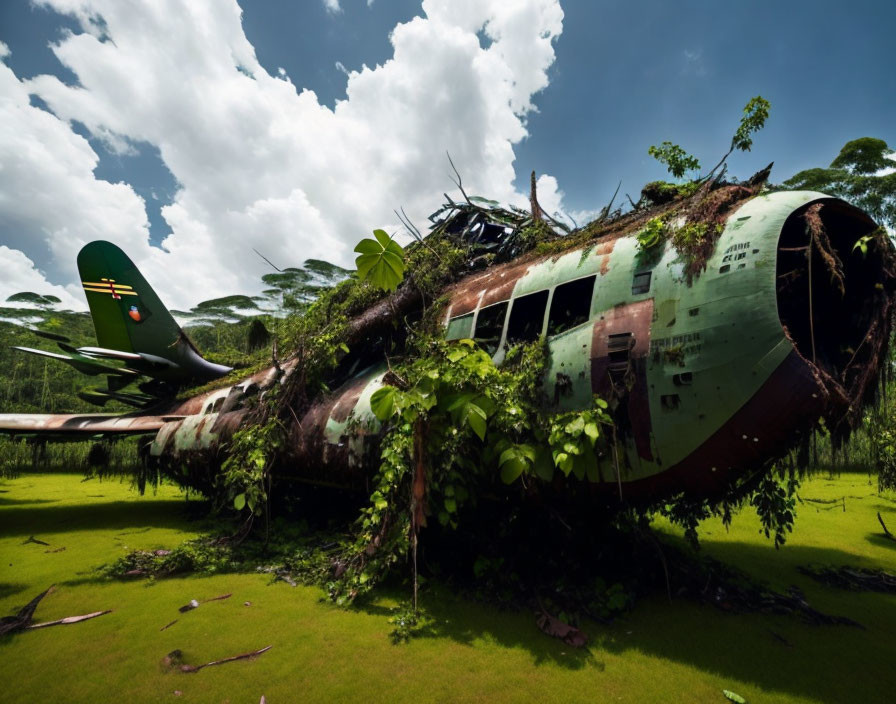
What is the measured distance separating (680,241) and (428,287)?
4057 millimetres

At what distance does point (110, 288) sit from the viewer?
1224 cm

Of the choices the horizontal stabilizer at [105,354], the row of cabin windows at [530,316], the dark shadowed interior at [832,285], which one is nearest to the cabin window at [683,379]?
the dark shadowed interior at [832,285]

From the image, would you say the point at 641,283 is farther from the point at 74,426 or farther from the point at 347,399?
the point at 74,426

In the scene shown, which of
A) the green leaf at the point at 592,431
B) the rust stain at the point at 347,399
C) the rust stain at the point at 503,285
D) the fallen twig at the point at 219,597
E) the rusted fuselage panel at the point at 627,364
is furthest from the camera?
the rust stain at the point at 347,399

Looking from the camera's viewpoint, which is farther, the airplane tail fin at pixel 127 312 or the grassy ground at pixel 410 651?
the airplane tail fin at pixel 127 312

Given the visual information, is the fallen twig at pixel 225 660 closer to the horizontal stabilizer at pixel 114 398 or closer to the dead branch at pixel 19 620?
the dead branch at pixel 19 620

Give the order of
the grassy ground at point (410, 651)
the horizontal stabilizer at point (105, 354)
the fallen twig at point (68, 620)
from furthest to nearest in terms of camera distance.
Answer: the horizontal stabilizer at point (105, 354) < the fallen twig at point (68, 620) < the grassy ground at point (410, 651)

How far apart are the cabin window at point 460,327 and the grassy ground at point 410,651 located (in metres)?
3.10

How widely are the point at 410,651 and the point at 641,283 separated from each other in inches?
151

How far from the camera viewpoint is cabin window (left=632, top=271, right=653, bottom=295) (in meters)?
3.91

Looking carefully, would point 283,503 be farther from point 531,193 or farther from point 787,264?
point 787,264

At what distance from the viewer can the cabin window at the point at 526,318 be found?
4.99m

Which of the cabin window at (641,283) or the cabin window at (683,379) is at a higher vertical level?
the cabin window at (641,283)

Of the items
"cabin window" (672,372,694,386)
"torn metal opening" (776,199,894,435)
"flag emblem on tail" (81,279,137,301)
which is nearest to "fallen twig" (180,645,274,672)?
"cabin window" (672,372,694,386)
